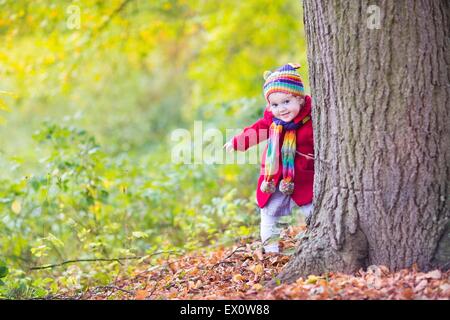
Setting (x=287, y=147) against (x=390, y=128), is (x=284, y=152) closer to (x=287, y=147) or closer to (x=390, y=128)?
(x=287, y=147)

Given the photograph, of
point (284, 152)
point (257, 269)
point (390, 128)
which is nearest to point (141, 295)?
point (257, 269)

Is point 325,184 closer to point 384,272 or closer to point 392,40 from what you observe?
point 384,272

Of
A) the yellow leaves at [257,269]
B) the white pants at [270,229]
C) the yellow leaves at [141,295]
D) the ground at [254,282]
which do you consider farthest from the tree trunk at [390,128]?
the yellow leaves at [141,295]

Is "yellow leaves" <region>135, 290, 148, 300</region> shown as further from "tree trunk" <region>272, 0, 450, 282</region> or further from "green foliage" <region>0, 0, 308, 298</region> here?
"tree trunk" <region>272, 0, 450, 282</region>

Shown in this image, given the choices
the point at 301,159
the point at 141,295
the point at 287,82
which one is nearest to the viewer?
the point at 141,295

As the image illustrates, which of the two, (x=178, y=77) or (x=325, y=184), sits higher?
(x=178, y=77)

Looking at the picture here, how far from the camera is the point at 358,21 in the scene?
3.72 m

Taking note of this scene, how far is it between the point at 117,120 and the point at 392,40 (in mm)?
12603

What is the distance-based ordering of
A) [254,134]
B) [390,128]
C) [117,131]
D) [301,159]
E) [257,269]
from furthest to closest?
[117,131]
[254,134]
[301,159]
[257,269]
[390,128]

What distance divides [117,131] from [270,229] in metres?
10.9

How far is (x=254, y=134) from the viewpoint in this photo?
479 centimetres

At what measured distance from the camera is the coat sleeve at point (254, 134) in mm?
4762

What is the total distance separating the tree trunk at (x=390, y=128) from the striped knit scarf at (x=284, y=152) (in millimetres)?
669

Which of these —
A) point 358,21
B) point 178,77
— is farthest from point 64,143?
point 178,77
